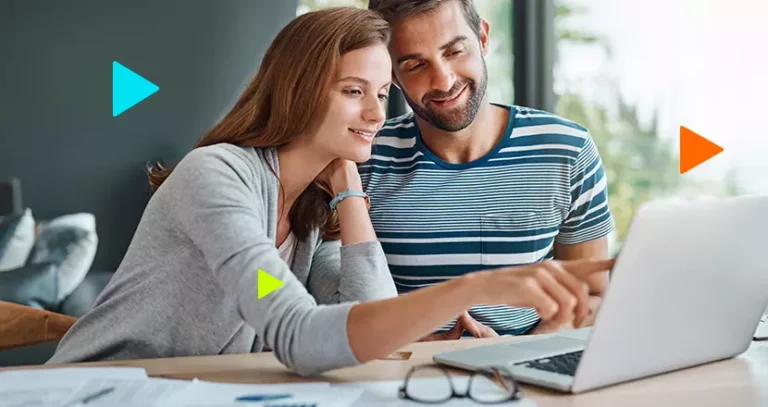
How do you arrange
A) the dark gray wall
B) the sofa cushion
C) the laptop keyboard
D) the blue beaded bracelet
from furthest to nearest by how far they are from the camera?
the dark gray wall
the sofa cushion
the blue beaded bracelet
the laptop keyboard

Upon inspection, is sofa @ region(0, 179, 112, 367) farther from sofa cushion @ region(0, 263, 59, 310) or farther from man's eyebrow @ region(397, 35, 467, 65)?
man's eyebrow @ region(397, 35, 467, 65)

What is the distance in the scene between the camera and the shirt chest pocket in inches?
73.5

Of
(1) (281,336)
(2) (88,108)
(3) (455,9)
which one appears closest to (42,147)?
(2) (88,108)

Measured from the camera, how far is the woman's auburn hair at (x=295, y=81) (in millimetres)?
1487

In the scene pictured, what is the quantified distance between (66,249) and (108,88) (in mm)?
956

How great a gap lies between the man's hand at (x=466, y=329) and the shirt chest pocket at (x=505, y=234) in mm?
161

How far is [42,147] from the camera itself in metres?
3.96

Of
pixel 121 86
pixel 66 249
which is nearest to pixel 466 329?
pixel 66 249

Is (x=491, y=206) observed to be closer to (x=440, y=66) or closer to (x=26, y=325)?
(x=440, y=66)

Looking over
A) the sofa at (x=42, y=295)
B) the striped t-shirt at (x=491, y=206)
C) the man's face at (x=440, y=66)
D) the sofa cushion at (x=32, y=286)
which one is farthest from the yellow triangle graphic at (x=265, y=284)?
the sofa cushion at (x=32, y=286)

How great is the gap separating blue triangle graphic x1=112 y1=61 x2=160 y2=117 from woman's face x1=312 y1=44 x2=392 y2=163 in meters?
2.67

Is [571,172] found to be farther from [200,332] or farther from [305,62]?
[200,332]

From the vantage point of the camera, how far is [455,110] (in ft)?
6.24

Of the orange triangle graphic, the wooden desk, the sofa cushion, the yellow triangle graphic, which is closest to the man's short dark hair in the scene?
the wooden desk
